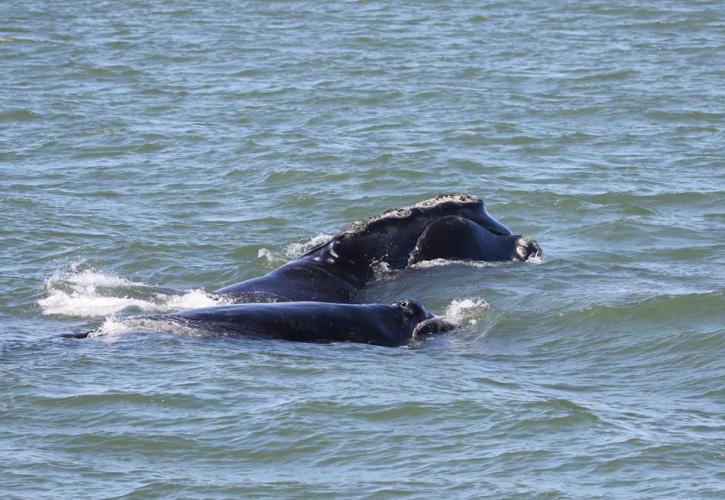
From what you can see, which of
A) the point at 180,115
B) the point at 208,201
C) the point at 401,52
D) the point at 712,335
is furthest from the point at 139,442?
the point at 401,52

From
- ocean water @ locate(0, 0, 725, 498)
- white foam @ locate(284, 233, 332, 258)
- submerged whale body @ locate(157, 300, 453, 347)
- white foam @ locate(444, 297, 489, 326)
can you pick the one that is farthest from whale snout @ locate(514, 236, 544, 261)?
submerged whale body @ locate(157, 300, 453, 347)

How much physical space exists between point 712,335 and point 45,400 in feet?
17.1

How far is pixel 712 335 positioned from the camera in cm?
1191

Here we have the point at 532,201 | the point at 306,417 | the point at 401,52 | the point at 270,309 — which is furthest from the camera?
the point at 401,52

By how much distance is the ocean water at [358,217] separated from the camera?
359 inches

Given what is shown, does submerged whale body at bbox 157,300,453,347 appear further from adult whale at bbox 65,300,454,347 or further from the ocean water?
the ocean water

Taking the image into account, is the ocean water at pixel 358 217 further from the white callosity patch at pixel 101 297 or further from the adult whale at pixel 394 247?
the adult whale at pixel 394 247

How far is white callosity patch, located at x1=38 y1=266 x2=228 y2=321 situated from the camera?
509 inches

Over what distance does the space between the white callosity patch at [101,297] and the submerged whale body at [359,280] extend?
0.60 m

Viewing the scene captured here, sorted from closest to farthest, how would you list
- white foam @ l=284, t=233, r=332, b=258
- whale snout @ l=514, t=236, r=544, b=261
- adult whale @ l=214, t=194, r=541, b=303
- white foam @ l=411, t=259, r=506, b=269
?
adult whale @ l=214, t=194, r=541, b=303
white foam @ l=411, t=259, r=506, b=269
whale snout @ l=514, t=236, r=544, b=261
white foam @ l=284, t=233, r=332, b=258

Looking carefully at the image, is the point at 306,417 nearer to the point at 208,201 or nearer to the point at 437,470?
the point at 437,470

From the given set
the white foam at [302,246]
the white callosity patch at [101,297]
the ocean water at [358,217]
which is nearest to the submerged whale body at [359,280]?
the ocean water at [358,217]

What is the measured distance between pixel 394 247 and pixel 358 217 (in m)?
3.72

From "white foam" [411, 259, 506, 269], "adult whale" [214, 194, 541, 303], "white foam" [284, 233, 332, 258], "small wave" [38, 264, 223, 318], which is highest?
"adult whale" [214, 194, 541, 303]
